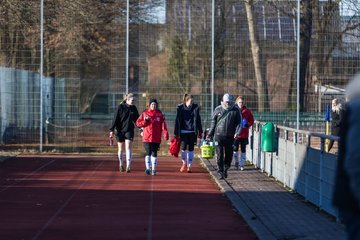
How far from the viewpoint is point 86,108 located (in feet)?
125

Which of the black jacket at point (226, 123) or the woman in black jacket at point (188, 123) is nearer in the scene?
the black jacket at point (226, 123)

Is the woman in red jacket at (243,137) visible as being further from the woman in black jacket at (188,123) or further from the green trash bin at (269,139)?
the green trash bin at (269,139)

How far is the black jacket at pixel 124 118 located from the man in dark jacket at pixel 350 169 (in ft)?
55.0

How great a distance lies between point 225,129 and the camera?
18.8 m

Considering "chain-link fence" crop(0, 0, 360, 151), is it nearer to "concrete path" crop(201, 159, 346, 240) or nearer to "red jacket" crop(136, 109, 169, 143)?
"red jacket" crop(136, 109, 169, 143)

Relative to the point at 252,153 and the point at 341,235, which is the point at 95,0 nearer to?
the point at 252,153

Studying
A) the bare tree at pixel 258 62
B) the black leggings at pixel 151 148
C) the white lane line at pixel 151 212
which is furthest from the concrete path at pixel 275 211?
the bare tree at pixel 258 62

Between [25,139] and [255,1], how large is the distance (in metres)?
9.06

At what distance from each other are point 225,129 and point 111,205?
17.3ft

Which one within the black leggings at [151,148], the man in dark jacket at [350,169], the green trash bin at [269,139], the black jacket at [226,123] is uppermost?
the man in dark jacket at [350,169]

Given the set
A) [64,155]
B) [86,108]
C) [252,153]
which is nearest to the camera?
[252,153]

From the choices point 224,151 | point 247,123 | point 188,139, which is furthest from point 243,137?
point 224,151

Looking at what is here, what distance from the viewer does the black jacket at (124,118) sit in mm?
20578

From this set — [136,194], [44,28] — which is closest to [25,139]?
[44,28]
